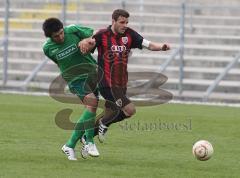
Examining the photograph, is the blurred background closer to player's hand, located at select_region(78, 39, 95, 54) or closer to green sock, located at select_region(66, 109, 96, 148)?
green sock, located at select_region(66, 109, 96, 148)

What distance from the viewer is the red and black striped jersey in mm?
12234

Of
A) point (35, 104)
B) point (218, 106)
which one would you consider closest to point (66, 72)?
point (35, 104)

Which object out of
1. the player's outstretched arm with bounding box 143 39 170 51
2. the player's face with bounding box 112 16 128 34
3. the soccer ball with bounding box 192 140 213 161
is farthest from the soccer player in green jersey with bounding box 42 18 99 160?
the soccer ball with bounding box 192 140 213 161

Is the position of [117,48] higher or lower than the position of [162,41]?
higher

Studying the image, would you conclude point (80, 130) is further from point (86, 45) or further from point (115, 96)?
point (86, 45)

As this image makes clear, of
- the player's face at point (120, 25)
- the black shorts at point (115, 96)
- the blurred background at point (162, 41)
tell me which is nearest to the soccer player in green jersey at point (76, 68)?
the black shorts at point (115, 96)

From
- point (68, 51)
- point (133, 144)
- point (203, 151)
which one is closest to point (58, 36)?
point (68, 51)

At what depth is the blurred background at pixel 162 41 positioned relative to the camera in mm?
25656

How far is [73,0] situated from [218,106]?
9.00m

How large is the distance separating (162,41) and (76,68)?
15.4 m

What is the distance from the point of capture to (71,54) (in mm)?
12320

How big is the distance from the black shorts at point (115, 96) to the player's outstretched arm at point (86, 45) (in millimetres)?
774

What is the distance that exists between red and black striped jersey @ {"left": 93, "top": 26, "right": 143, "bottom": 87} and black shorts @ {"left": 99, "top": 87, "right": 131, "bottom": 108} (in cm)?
7

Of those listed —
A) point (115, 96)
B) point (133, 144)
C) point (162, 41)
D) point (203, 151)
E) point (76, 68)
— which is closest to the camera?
point (203, 151)
